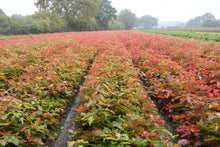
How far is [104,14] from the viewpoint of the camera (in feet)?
140

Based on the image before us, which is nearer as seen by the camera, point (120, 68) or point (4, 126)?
point (4, 126)

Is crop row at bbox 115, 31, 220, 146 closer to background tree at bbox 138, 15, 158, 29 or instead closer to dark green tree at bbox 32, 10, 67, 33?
dark green tree at bbox 32, 10, 67, 33

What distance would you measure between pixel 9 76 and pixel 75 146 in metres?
3.12

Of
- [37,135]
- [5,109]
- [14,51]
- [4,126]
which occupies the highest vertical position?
[14,51]

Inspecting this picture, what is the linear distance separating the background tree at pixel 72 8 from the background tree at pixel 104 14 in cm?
902

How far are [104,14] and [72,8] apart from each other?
14090 mm

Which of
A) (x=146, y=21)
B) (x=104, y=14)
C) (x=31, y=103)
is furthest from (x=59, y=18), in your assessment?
(x=146, y=21)

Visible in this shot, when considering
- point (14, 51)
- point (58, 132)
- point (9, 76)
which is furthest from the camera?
point (14, 51)

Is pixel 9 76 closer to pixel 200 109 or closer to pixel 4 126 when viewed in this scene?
pixel 4 126

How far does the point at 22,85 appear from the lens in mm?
2656

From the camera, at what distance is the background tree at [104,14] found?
4304cm

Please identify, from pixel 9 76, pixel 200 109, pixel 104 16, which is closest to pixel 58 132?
pixel 9 76

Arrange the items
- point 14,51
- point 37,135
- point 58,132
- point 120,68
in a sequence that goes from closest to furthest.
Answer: point 37,135
point 58,132
point 120,68
point 14,51

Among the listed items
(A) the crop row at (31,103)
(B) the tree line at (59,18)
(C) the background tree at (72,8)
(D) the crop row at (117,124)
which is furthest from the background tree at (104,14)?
(D) the crop row at (117,124)
